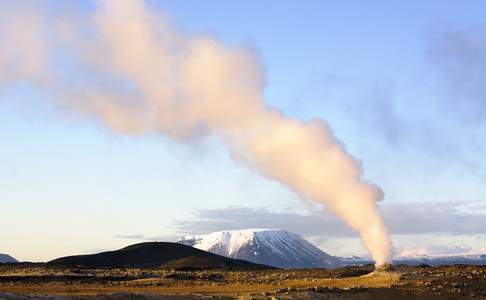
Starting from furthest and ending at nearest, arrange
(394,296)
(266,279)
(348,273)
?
(348,273), (266,279), (394,296)

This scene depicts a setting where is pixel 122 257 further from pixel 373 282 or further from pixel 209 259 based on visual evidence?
pixel 373 282

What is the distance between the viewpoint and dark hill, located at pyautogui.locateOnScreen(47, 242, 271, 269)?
13138cm

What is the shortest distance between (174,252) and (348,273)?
8722cm

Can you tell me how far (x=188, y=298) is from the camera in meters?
42.5

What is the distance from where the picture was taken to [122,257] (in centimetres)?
15025

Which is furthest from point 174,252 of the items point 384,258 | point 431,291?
point 431,291

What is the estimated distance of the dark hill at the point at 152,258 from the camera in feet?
431

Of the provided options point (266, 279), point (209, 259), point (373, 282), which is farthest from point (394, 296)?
point (209, 259)

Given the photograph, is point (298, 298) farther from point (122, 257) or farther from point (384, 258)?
point (122, 257)

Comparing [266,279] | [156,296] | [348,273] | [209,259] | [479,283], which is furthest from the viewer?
[209,259]

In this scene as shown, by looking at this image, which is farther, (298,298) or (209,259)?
(209,259)

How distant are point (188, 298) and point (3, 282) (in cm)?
3559

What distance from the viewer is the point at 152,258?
14900 cm

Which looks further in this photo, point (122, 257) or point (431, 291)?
point (122, 257)
